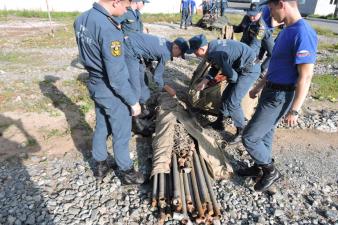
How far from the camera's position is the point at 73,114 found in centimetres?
538

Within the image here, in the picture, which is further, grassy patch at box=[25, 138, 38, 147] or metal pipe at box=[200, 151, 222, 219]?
grassy patch at box=[25, 138, 38, 147]

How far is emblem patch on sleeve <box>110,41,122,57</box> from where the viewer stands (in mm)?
2727

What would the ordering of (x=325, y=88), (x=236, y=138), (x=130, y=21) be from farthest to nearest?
(x=325, y=88) < (x=130, y=21) < (x=236, y=138)

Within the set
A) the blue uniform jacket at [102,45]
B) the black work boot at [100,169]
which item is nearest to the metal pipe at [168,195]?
the black work boot at [100,169]

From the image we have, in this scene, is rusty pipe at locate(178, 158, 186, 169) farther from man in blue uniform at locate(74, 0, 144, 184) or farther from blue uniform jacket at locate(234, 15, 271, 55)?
blue uniform jacket at locate(234, 15, 271, 55)

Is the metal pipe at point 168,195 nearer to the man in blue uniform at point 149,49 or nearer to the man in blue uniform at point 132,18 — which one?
the man in blue uniform at point 149,49

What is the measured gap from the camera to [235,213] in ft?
10.5

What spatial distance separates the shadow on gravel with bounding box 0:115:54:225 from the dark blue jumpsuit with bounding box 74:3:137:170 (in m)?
0.85

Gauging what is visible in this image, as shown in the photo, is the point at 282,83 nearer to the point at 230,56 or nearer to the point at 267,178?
the point at 267,178

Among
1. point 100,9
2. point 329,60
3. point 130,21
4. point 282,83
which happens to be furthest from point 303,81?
point 329,60

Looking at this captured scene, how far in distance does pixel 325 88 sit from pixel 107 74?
19.4 ft

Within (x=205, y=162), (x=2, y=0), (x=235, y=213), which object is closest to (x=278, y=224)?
(x=235, y=213)

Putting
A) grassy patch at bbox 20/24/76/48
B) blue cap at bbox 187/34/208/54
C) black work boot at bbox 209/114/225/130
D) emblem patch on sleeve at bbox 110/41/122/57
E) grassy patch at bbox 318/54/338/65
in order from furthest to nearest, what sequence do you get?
grassy patch at bbox 20/24/76/48 < grassy patch at bbox 318/54/338/65 < black work boot at bbox 209/114/225/130 < blue cap at bbox 187/34/208/54 < emblem patch on sleeve at bbox 110/41/122/57

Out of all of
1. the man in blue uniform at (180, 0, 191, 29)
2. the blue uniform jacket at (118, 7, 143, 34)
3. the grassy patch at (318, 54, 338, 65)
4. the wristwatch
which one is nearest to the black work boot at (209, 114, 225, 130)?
the blue uniform jacket at (118, 7, 143, 34)
